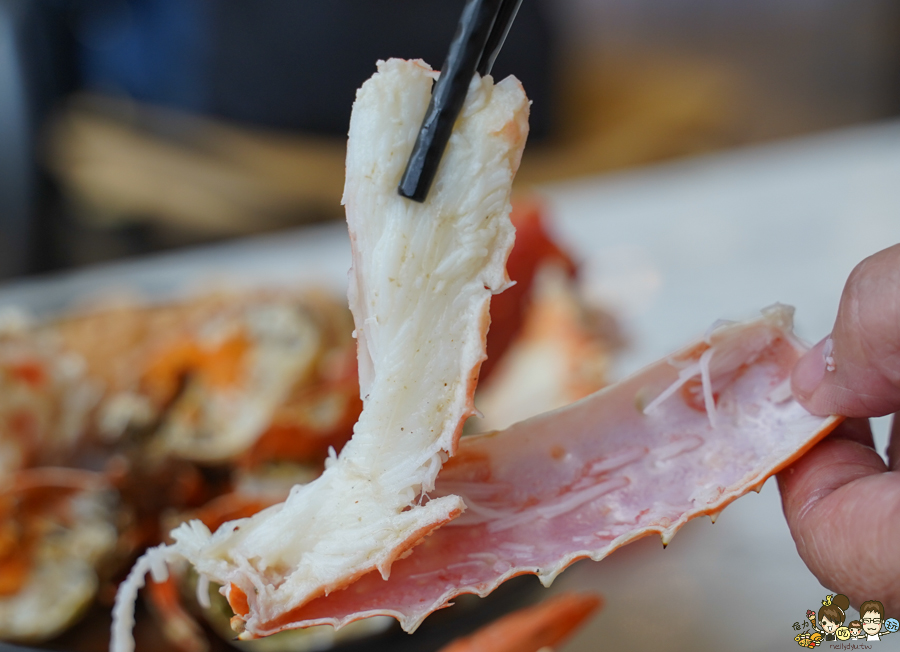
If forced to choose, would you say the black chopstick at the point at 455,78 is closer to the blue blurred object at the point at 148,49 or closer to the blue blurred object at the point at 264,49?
the blue blurred object at the point at 264,49

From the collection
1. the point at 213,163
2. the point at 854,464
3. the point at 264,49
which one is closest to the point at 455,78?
the point at 854,464

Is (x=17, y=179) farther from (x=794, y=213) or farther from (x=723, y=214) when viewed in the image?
(x=794, y=213)

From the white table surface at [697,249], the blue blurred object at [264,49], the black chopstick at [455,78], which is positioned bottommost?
the black chopstick at [455,78]

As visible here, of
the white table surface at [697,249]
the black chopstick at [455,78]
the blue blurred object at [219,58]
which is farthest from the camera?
the blue blurred object at [219,58]

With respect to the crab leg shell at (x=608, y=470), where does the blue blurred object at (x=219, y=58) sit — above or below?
above

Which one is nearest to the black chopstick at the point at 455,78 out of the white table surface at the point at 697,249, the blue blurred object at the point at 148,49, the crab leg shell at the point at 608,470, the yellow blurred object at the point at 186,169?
the crab leg shell at the point at 608,470

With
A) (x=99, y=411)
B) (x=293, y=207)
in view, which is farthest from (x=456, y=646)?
(x=293, y=207)
